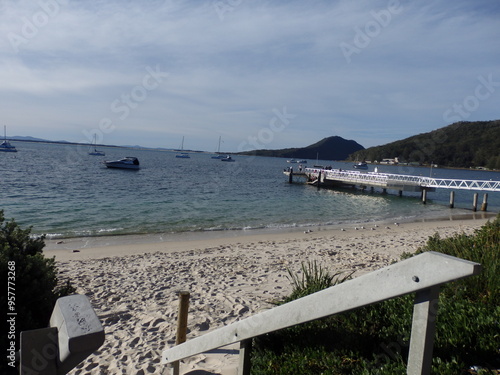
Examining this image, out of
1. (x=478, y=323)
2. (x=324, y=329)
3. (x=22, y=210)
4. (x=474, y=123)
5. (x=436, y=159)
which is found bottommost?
(x=22, y=210)

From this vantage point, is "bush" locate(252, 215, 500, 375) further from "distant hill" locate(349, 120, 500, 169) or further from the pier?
"distant hill" locate(349, 120, 500, 169)

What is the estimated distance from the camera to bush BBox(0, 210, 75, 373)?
3.46 meters

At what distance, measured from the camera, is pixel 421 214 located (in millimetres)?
27234

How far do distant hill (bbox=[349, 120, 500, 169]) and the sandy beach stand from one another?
8225cm

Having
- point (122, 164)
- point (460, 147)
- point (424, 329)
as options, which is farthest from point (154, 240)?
point (460, 147)

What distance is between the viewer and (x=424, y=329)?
157cm

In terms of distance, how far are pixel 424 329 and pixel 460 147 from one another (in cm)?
9824

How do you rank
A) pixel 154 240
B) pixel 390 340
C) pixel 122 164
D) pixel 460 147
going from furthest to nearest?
pixel 460 147, pixel 122 164, pixel 154 240, pixel 390 340

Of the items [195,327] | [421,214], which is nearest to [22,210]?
[195,327]

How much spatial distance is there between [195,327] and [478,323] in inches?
162

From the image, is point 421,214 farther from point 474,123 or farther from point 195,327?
point 474,123

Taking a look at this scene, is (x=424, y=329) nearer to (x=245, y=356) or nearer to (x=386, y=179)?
(x=245, y=356)

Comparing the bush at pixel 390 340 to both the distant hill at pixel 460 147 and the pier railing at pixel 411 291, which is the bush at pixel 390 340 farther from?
the distant hill at pixel 460 147

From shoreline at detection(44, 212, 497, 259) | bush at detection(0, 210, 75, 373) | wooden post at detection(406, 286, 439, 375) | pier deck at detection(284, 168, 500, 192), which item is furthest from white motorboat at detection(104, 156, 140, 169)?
wooden post at detection(406, 286, 439, 375)
